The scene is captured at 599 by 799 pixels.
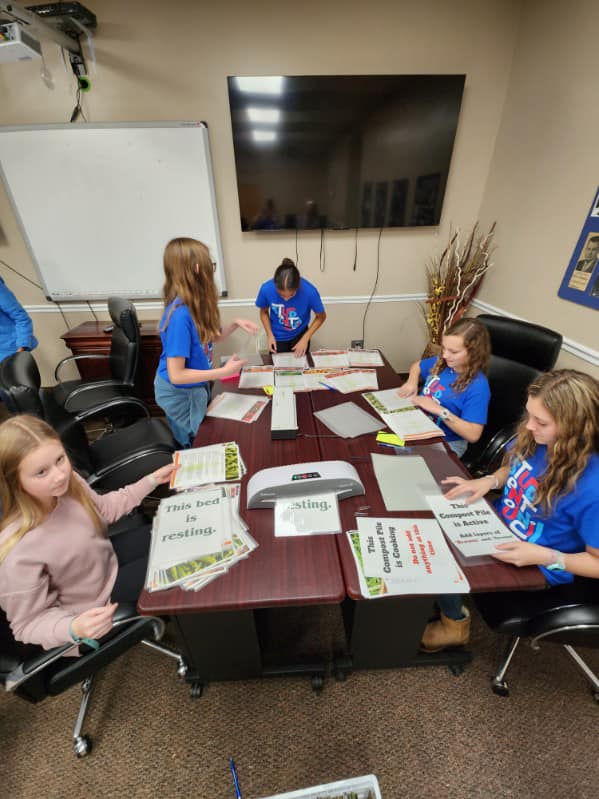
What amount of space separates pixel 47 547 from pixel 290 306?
6.04ft

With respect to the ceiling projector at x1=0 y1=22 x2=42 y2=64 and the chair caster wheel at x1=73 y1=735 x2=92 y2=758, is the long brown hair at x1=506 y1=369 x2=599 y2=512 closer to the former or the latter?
the chair caster wheel at x1=73 y1=735 x2=92 y2=758

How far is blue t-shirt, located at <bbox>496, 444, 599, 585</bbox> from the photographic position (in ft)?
2.81

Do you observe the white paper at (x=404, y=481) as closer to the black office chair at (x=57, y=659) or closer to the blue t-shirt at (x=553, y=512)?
the blue t-shirt at (x=553, y=512)

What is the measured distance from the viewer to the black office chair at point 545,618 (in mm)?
850

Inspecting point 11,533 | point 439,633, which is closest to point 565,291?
point 439,633

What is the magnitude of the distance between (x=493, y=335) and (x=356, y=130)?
5.96 feet

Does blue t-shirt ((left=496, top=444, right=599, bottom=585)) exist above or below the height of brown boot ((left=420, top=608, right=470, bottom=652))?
above

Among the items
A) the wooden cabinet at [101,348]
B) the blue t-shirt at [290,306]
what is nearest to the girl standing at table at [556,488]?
the blue t-shirt at [290,306]

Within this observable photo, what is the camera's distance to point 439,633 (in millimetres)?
1260

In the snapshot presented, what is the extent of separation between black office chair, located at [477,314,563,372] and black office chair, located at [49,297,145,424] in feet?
6.41

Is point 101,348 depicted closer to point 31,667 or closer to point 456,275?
point 31,667

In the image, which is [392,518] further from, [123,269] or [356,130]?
[123,269]

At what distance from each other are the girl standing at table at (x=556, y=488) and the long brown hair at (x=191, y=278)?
1.16 meters

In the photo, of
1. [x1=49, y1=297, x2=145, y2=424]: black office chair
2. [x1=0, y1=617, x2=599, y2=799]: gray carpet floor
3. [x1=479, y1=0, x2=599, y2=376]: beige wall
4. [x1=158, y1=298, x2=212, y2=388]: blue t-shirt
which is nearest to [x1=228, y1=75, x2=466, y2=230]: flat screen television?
[x1=479, y1=0, x2=599, y2=376]: beige wall
